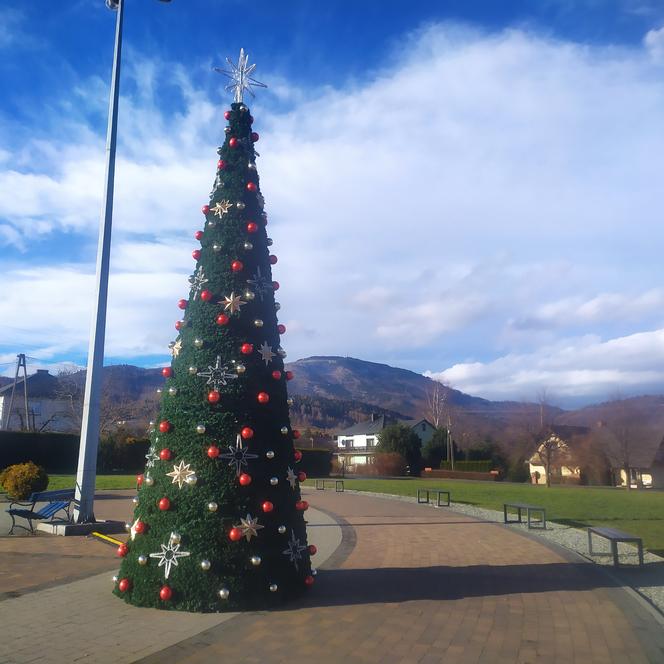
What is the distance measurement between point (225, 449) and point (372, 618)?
91.1 inches

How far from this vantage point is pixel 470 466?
50500 mm

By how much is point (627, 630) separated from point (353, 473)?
44.1 metres

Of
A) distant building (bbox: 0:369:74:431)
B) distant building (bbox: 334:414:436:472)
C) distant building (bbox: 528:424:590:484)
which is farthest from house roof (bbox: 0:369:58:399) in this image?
distant building (bbox: 528:424:590:484)

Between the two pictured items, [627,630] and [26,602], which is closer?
[627,630]

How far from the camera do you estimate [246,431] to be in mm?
6527

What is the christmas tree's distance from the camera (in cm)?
627

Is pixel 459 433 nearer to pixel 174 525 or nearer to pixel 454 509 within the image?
pixel 454 509

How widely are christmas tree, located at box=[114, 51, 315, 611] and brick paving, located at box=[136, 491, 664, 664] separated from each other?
55 cm

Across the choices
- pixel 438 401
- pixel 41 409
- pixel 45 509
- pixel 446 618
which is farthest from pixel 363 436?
pixel 446 618

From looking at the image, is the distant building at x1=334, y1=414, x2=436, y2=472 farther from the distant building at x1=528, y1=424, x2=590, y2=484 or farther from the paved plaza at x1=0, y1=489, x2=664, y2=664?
the paved plaza at x1=0, y1=489, x2=664, y2=664

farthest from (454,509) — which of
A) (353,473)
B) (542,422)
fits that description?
(542,422)

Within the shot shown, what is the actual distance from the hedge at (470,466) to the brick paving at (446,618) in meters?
41.4

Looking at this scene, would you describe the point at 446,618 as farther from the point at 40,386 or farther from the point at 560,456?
the point at 40,386

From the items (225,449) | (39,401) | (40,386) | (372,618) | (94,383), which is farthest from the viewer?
(40,386)
